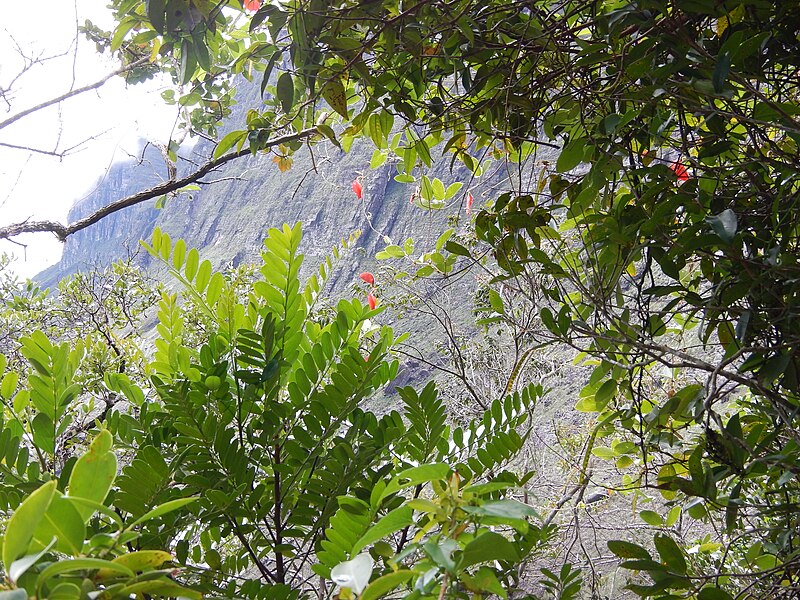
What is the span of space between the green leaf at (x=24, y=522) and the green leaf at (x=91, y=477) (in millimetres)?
60

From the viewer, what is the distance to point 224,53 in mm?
1420

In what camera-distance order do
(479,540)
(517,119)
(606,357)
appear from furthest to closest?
(517,119) < (606,357) < (479,540)

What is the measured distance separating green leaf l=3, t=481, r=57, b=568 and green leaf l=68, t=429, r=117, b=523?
0.20 feet

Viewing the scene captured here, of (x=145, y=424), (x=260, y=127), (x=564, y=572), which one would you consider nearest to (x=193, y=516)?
(x=145, y=424)

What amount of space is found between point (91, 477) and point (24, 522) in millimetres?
66

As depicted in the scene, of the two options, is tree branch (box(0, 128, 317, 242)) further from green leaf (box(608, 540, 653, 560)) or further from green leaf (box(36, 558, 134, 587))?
green leaf (box(36, 558, 134, 587))

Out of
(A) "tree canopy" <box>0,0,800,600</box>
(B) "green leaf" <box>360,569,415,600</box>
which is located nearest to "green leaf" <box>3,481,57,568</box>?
(B) "green leaf" <box>360,569,415,600</box>

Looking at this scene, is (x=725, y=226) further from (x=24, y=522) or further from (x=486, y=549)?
(x=24, y=522)

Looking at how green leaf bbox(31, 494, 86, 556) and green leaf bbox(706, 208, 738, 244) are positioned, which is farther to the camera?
green leaf bbox(706, 208, 738, 244)

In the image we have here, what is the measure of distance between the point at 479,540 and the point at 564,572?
0.37 metres

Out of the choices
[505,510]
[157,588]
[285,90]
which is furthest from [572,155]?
[157,588]

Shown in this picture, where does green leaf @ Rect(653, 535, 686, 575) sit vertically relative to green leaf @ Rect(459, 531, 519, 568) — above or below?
above

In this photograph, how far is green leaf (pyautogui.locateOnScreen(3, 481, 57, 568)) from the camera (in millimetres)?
236

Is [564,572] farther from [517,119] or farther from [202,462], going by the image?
[517,119]
